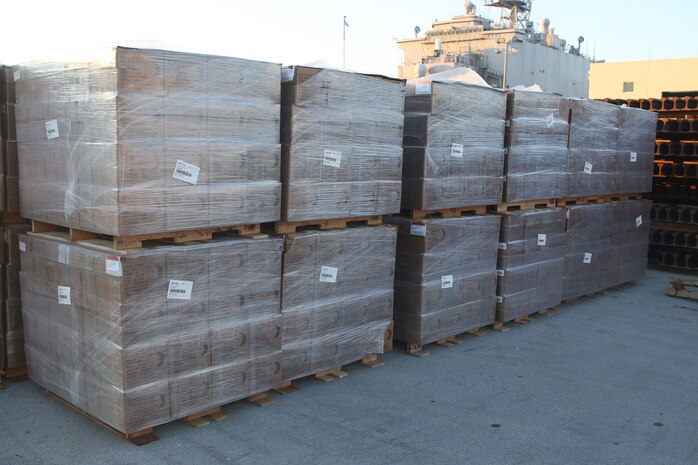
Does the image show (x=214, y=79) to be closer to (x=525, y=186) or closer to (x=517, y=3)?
(x=525, y=186)

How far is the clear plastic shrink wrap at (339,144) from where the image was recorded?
15.4 ft

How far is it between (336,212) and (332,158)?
0.44m

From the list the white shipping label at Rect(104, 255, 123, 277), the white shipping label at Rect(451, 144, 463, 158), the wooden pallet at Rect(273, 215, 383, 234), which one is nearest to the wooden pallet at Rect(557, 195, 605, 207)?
the white shipping label at Rect(451, 144, 463, 158)

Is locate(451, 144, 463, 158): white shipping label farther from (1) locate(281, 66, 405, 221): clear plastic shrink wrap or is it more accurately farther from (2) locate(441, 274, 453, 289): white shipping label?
(2) locate(441, 274, 453, 289): white shipping label

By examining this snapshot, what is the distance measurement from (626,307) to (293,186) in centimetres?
525

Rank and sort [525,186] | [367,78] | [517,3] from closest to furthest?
[367,78], [525,186], [517,3]

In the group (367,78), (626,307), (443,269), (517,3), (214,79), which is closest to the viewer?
(214,79)

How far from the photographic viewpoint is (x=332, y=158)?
194 inches

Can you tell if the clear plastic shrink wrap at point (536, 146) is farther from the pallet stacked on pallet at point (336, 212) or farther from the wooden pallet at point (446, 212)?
the pallet stacked on pallet at point (336, 212)

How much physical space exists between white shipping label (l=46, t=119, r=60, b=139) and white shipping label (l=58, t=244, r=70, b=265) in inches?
29.0

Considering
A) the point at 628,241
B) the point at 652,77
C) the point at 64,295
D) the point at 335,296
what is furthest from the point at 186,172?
the point at 652,77

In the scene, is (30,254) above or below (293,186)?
below

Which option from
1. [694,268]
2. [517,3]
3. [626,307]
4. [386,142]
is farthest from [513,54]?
[386,142]

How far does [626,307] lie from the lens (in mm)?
8016
